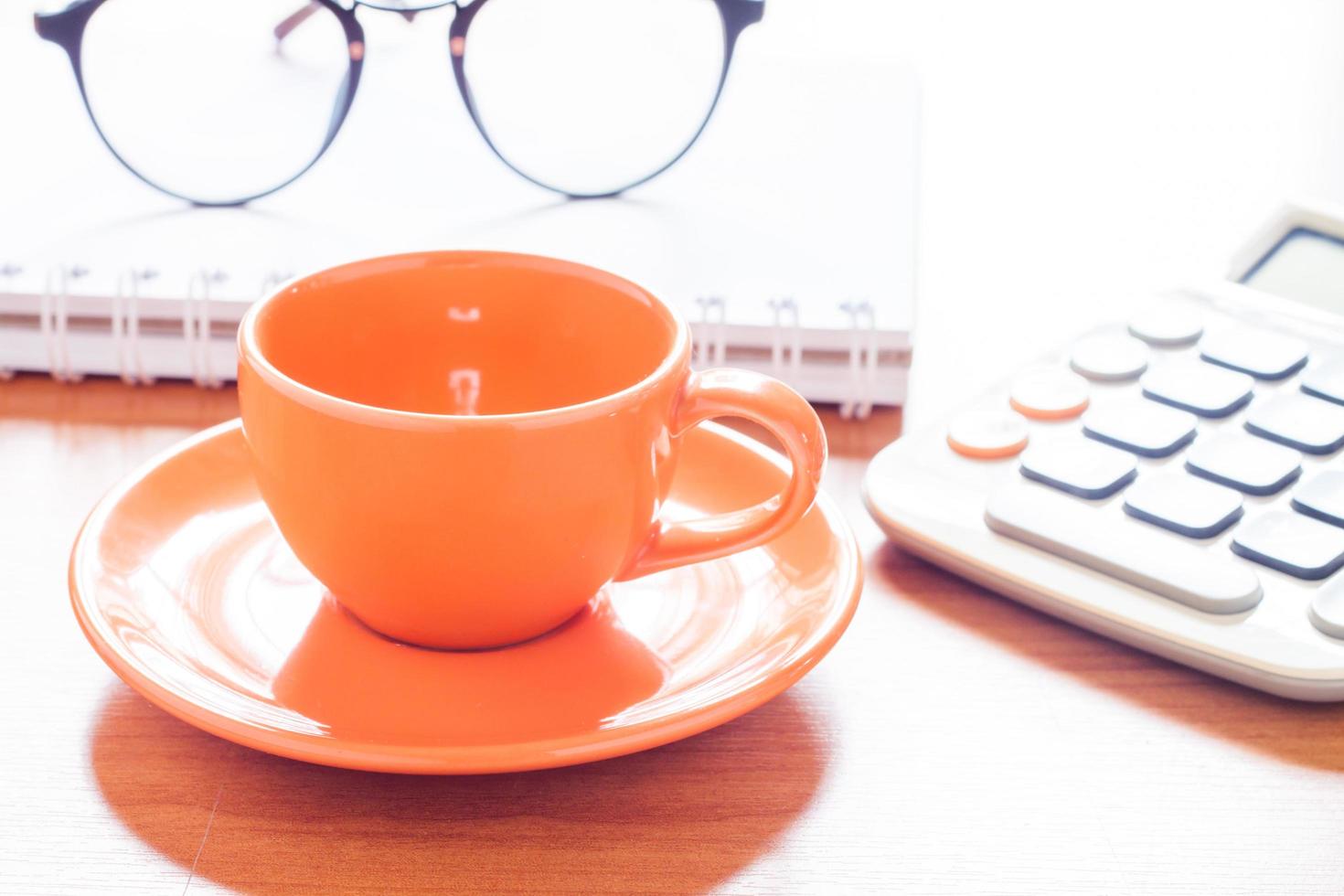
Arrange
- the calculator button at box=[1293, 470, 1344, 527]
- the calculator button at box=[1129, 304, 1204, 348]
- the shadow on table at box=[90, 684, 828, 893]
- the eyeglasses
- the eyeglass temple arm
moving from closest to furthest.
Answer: the shadow on table at box=[90, 684, 828, 893] → the calculator button at box=[1293, 470, 1344, 527] → the calculator button at box=[1129, 304, 1204, 348] → the eyeglasses → the eyeglass temple arm

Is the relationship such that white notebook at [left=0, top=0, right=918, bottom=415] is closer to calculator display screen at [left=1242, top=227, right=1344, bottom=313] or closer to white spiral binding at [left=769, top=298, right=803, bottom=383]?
white spiral binding at [left=769, top=298, right=803, bottom=383]

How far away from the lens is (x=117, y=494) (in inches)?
17.3

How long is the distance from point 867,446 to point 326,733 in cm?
29

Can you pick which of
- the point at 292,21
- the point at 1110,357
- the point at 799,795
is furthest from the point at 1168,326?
the point at 292,21

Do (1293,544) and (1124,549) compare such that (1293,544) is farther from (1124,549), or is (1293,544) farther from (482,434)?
(482,434)

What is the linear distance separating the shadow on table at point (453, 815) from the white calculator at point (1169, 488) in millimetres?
112

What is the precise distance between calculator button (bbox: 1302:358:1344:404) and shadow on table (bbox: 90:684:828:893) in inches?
10.1

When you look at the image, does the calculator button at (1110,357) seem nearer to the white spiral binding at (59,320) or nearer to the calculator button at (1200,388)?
the calculator button at (1200,388)

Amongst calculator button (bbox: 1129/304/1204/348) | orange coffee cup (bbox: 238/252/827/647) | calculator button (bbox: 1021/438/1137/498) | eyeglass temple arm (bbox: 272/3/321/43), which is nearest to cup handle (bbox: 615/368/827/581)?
orange coffee cup (bbox: 238/252/827/647)

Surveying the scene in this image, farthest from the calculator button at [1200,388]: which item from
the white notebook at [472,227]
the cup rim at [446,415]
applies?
the cup rim at [446,415]

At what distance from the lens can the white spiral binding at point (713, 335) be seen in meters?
0.58

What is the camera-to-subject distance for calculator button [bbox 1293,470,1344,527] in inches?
17.4

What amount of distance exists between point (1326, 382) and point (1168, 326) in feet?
0.22

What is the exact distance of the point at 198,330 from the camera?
58 centimetres
